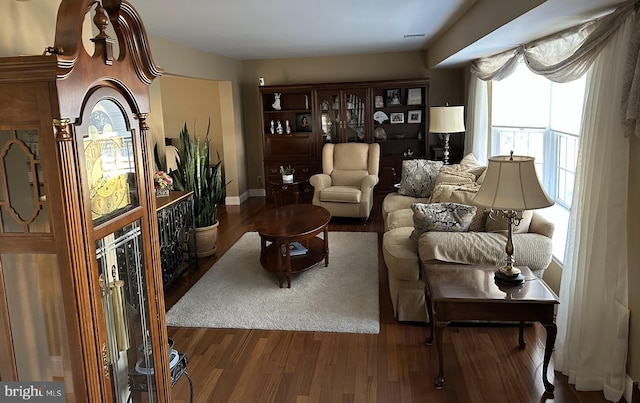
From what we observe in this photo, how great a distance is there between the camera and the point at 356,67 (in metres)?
7.54

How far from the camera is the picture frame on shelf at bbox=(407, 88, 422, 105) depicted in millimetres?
7148

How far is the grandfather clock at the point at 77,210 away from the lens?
1152 mm

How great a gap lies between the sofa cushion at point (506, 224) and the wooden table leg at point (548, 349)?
859 millimetres

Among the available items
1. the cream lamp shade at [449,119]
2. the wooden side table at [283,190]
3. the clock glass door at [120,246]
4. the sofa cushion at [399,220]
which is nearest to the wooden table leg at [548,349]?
the sofa cushion at [399,220]

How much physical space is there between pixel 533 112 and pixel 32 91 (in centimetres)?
439

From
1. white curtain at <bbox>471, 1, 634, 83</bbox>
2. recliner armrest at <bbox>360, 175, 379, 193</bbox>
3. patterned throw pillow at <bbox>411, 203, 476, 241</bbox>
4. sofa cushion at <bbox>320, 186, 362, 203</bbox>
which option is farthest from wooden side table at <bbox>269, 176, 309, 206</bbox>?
patterned throw pillow at <bbox>411, 203, 476, 241</bbox>

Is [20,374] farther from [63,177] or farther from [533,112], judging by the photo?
[533,112]

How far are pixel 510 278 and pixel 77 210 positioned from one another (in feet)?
7.56

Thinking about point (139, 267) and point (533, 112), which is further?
point (533, 112)

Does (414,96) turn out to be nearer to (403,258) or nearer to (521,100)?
(521,100)

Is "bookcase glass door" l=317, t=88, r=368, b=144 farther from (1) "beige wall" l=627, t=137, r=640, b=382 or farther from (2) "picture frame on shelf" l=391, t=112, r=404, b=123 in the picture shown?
(1) "beige wall" l=627, t=137, r=640, b=382

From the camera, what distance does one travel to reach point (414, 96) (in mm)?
7168

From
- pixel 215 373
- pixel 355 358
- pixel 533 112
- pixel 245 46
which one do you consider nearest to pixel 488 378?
pixel 355 358

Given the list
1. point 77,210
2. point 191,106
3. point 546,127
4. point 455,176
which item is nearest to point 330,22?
point 455,176
